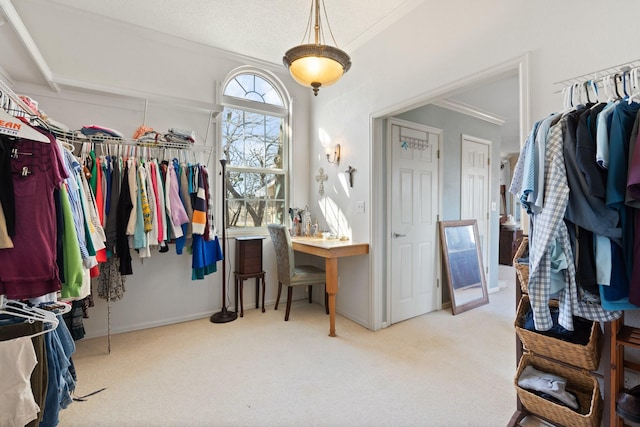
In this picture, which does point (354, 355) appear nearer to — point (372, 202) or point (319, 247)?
point (319, 247)

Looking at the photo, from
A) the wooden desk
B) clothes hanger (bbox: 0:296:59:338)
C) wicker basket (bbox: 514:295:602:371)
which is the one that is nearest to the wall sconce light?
the wooden desk

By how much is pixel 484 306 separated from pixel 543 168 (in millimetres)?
3017

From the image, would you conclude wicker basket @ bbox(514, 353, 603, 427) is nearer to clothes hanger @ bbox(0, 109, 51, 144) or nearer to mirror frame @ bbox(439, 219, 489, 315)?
mirror frame @ bbox(439, 219, 489, 315)

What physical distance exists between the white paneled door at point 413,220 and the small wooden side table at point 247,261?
4.90 ft

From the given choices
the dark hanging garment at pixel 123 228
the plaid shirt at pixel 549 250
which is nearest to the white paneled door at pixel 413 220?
the plaid shirt at pixel 549 250

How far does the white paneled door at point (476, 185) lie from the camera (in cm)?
405

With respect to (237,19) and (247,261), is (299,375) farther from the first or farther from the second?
(237,19)

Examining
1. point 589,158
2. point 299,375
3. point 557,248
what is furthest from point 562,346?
point 299,375

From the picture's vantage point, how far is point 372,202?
3.13 m

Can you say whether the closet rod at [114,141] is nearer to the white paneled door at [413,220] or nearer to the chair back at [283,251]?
the chair back at [283,251]

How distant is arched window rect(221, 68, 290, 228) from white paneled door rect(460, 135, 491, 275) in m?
2.35

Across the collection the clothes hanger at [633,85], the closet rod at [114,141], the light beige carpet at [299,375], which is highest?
the closet rod at [114,141]

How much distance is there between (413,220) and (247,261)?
1.93m

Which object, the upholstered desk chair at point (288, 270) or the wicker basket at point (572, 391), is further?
the upholstered desk chair at point (288, 270)
